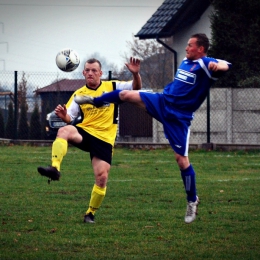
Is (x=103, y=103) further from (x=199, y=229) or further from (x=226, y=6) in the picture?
(x=226, y=6)

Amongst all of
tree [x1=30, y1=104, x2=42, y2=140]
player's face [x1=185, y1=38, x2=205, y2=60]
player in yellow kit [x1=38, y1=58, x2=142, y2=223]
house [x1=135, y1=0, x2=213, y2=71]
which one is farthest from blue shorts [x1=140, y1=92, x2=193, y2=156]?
house [x1=135, y1=0, x2=213, y2=71]

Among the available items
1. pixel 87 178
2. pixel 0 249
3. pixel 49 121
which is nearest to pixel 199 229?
pixel 0 249

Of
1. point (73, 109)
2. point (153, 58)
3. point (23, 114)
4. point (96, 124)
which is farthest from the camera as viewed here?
point (153, 58)

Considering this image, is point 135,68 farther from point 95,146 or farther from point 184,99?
point 95,146

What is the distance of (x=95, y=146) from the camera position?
860 centimetres

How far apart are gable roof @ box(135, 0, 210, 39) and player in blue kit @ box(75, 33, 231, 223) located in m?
18.8

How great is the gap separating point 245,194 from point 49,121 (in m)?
13.6

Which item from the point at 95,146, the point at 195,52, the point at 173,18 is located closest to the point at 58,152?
the point at 95,146

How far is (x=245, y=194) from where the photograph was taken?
36.6ft

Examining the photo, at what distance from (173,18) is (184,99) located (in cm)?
1914

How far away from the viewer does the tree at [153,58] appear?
4181cm

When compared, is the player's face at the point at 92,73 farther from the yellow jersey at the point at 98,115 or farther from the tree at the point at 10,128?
the tree at the point at 10,128

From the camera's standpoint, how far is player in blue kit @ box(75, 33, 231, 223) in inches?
310

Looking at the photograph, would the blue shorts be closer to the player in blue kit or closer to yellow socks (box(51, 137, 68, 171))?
the player in blue kit
